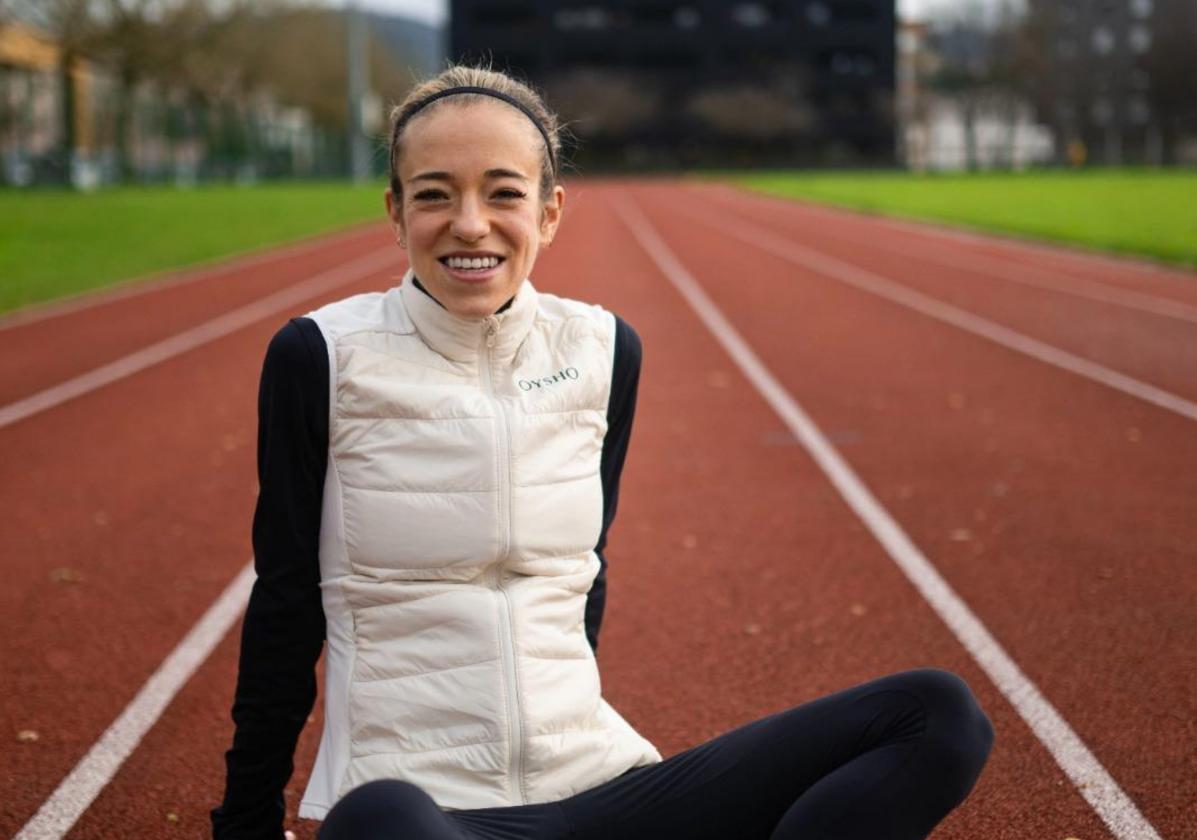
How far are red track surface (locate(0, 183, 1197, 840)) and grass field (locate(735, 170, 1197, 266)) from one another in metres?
11.2

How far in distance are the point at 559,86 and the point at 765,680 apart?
3475 inches

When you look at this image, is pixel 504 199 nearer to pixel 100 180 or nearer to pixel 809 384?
pixel 809 384

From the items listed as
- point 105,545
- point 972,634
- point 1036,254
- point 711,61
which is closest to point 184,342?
point 105,545

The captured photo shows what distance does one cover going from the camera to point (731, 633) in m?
4.87

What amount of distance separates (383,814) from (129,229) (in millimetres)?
26487

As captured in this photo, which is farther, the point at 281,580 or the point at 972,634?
the point at 972,634

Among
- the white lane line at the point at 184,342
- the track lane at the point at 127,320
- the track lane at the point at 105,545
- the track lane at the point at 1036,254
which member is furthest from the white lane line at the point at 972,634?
the track lane at the point at 1036,254

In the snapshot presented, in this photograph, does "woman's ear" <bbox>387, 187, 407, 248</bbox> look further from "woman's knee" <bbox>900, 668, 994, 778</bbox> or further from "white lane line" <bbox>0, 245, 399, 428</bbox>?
"white lane line" <bbox>0, 245, 399, 428</bbox>

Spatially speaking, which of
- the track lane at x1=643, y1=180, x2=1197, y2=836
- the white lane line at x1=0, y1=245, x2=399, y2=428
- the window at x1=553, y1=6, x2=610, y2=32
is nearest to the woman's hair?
the track lane at x1=643, y1=180, x2=1197, y2=836

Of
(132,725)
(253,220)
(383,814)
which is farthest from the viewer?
(253,220)

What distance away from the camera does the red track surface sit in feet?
12.9

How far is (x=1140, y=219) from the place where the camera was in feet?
92.2

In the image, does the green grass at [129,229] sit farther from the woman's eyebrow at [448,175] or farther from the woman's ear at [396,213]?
the woman's eyebrow at [448,175]

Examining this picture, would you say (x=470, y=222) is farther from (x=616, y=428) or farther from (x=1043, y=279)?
(x=1043, y=279)
